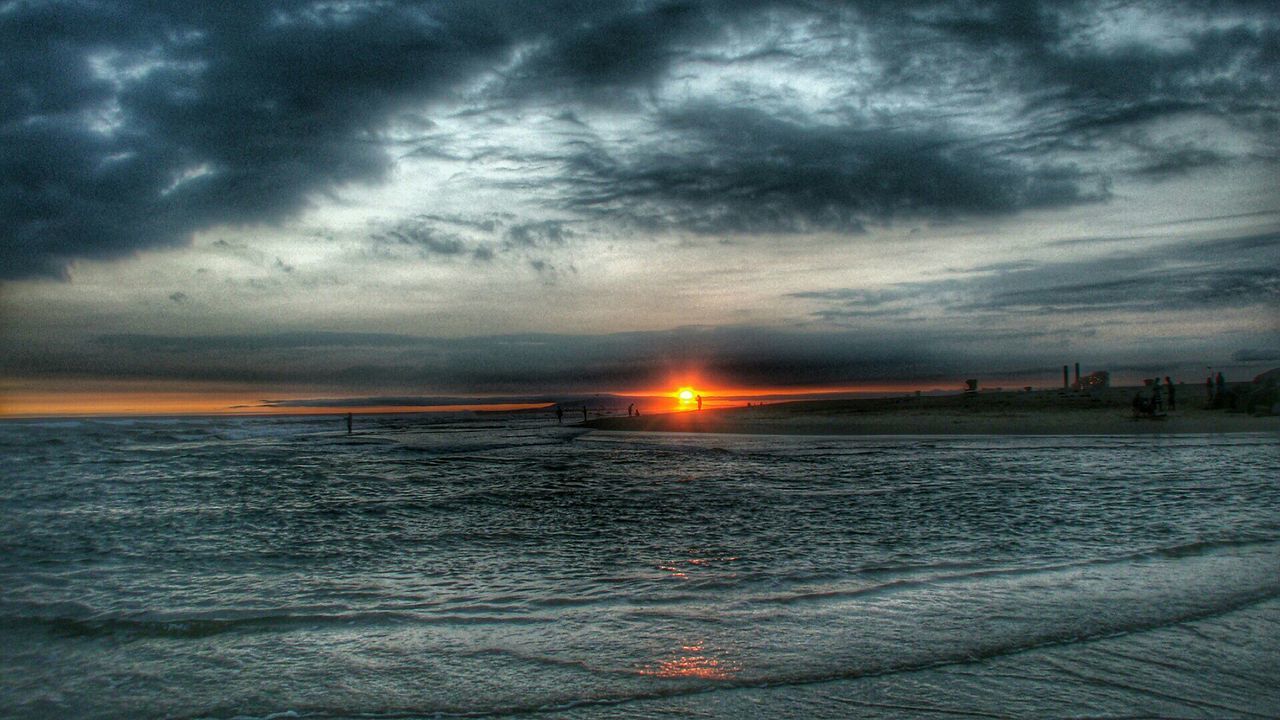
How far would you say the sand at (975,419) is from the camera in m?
37.2

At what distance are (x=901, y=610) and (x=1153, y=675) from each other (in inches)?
76.4

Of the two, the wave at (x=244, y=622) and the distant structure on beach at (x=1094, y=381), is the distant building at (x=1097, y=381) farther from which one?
the wave at (x=244, y=622)

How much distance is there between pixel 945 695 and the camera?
4.28 m

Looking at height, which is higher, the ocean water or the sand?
the ocean water

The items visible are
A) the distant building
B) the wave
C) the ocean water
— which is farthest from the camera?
the distant building

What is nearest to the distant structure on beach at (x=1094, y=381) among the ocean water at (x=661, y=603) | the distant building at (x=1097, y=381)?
the distant building at (x=1097, y=381)

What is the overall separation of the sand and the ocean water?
82.6 ft

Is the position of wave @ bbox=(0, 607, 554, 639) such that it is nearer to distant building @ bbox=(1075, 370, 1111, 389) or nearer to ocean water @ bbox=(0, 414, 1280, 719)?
A: ocean water @ bbox=(0, 414, 1280, 719)

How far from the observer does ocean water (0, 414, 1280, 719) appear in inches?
175

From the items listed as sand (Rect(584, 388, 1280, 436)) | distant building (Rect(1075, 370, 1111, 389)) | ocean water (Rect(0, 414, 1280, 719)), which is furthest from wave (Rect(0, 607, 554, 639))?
distant building (Rect(1075, 370, 1111, 389))

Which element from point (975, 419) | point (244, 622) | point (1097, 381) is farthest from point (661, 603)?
point (1097, 381)

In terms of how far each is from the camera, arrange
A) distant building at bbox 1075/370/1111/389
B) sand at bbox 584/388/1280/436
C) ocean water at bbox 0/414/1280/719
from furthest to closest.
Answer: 1. distant building at bbox 1075/370/1111/389
2. sand at bbox 584/388/1280/436
3. ocean water at bbox 0/414/1280/719

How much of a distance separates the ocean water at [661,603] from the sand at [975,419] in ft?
82.6

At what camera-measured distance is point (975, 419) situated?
48.7 meters
